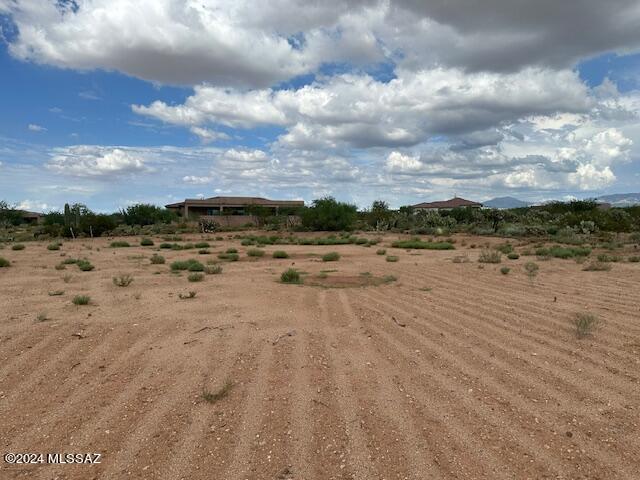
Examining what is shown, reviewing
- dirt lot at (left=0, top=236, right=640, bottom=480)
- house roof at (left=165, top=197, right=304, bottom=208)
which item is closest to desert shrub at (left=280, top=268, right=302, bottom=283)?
dirt lot at (left=0, top=236, right=640, bottom=480)

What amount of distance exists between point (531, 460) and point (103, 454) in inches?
141

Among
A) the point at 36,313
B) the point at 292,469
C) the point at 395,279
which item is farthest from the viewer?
the point at 395,279

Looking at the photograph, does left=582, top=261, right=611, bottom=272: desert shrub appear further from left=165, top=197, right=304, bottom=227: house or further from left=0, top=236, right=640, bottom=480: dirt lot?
left=165, top=197, right=304, bottom=227: house

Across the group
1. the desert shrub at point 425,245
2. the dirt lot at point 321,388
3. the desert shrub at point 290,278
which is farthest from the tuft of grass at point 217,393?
the desert shrub at point 425,245

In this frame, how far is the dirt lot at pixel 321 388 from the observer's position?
4.03m

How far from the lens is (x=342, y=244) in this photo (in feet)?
112

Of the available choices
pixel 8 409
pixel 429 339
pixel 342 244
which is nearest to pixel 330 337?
pixel 429 339

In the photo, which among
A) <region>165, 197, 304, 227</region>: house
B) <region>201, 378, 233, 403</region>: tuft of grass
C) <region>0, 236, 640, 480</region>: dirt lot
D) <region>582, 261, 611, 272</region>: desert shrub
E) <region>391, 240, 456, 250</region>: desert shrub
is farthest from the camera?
<region>165, 197, 304, 227</region>: house

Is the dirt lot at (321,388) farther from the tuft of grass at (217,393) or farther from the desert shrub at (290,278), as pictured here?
the desert shrub at (290,278)

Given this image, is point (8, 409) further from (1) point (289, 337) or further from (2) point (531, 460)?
(2) point (531, 460)

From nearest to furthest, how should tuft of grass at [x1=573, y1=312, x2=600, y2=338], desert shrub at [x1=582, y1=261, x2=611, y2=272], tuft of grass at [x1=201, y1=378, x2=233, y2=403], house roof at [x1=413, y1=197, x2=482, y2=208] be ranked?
tuft of grass at [x1=201, y1=378, x2=233, y2=403]
tuft of grass at [x1=573, y1=312, x2=600, y2=338]
desert shrub at [x1=582, y1=261, x2=611, y2=272]
house roof at [x1=413, y1=197, x2=482, y2=208]

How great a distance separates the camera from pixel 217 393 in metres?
5.18

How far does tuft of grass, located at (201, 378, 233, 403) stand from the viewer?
505cm

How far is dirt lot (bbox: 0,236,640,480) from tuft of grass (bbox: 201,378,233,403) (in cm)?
8
